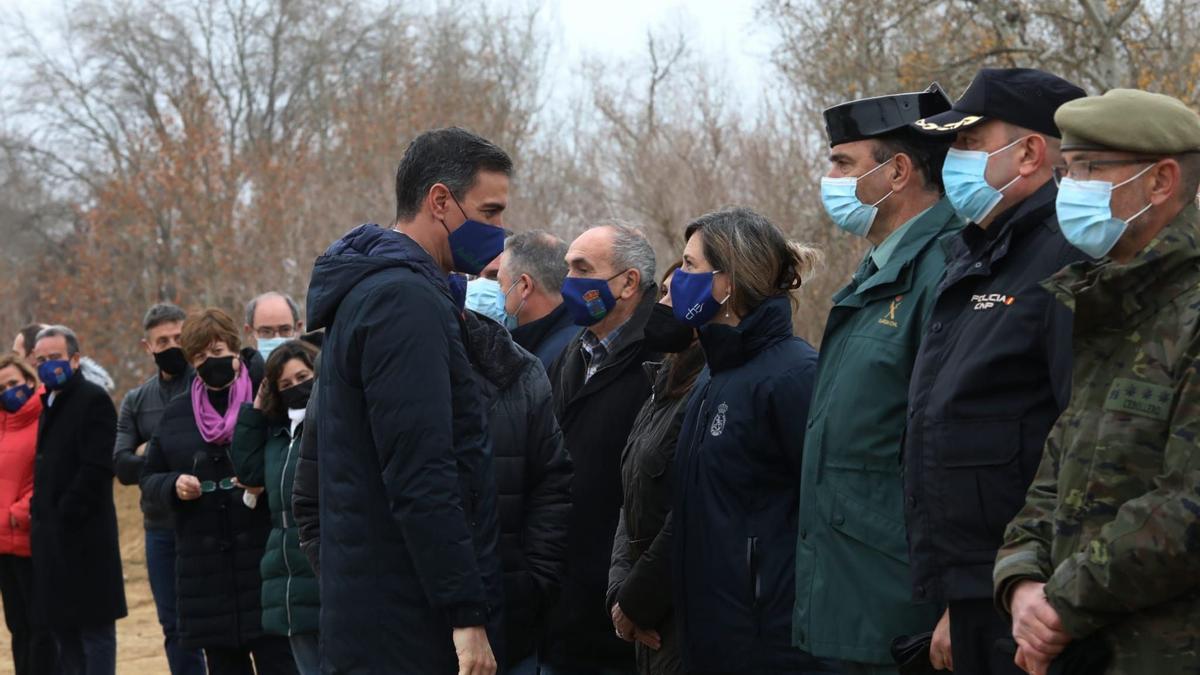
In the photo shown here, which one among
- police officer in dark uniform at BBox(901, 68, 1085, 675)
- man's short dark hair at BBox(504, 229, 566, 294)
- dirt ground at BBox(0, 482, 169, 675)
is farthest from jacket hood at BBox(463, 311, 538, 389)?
dirt ground at BBox(0, 482, 169, 675)

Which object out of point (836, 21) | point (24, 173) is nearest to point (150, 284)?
point (24, 173)

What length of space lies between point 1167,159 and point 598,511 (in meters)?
2.64

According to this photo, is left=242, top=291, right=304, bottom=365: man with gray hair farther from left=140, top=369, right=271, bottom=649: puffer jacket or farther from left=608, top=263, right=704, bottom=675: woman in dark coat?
left=608, top=263, right=704, bottom=675: woman in dark coat

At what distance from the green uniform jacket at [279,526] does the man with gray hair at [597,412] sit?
1.26 meters

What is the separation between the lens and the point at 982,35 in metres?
18.3

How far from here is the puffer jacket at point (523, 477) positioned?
4535 mm

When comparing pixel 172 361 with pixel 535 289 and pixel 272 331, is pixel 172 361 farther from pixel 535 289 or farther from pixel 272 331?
pixel 535 289

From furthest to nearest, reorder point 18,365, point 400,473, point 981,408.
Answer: point 18,365
point 400,473
point 981,408

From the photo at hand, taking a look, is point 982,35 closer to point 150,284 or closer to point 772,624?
point 772,624

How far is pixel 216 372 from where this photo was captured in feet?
24.5

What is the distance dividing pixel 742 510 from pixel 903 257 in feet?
3.12

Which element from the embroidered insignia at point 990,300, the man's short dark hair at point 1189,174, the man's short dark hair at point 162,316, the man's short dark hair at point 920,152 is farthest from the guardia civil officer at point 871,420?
the man's short dark hair at point 162,316

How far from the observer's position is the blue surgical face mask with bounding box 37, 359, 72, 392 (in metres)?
8.59

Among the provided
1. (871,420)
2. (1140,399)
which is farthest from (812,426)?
(1140,399)
